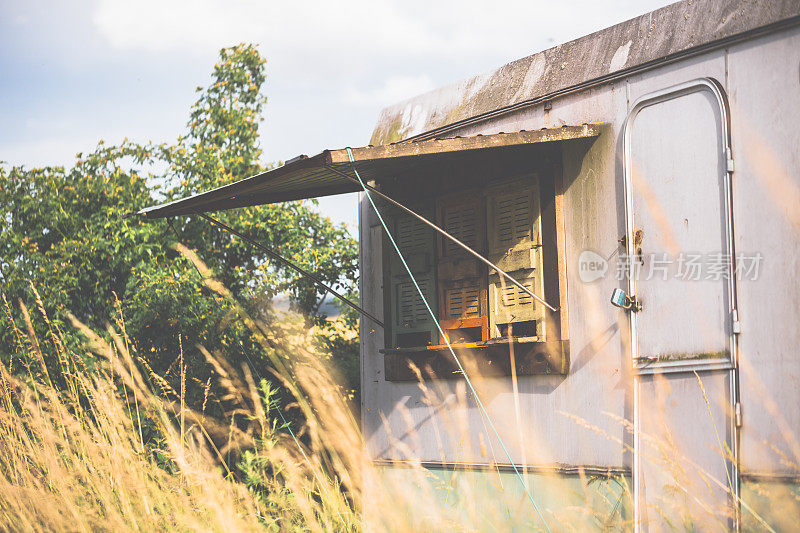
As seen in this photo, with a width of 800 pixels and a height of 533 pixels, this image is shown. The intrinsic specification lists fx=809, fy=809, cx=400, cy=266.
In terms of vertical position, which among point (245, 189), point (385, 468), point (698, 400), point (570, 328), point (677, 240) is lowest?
point (385, 468)

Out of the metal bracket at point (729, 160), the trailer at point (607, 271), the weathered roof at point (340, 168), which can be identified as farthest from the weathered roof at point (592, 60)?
the metal bracket at point (729, 160)

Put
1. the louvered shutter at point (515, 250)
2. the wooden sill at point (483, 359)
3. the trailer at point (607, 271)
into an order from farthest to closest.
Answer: the louvered shutter at point (515, 250) → the wooden sill at point (483, 359) → the trailer at point (607, 271)

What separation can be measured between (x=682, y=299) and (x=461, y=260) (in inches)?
70.9

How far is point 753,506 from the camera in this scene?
4.07 metres

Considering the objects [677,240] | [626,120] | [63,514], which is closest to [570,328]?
[677,240]

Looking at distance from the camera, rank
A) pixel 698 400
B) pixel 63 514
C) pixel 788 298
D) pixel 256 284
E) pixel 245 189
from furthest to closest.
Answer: pixel 256 284, pixel 245 189, pixel 698 400, pixel 788 298, pixel 63 514

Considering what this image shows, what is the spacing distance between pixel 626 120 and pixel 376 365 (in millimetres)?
2926

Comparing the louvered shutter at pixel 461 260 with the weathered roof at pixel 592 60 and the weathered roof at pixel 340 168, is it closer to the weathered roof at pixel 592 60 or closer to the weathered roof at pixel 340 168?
the weathered roof at pixel 340 168

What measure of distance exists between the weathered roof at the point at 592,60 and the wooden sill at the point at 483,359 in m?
1.69

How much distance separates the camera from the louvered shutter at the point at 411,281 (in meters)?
6.19

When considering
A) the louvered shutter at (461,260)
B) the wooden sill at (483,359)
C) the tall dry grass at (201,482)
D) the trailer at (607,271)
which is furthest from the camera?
the louvered shutter at (461,260)

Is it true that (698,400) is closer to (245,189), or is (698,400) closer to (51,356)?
(245,189)

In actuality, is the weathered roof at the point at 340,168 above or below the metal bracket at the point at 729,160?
above

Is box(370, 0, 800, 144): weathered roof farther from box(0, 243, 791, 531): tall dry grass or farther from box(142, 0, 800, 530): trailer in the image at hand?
box(0, 243, 791, 531): tall dry grass
